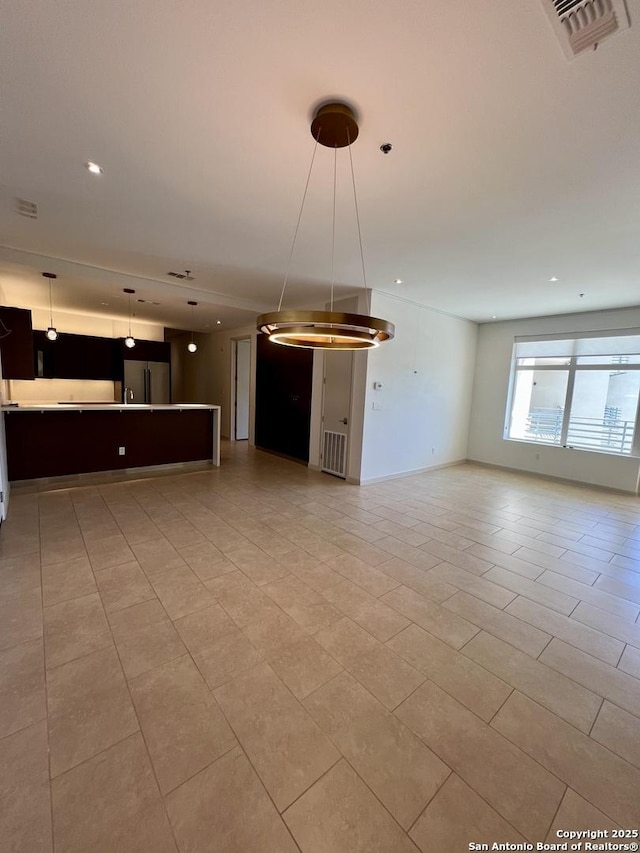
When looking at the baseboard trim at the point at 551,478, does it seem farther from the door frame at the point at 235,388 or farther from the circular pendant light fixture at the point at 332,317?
the circular pendant light fixture at the point at 332,317

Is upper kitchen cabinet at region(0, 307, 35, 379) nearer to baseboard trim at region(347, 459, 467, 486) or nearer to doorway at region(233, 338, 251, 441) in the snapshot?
doorway at region(233, 338, 251, 441)

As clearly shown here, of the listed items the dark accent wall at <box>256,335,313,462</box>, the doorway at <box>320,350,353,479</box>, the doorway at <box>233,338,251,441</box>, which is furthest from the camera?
the doorway at <box>233,338,251,441</box>

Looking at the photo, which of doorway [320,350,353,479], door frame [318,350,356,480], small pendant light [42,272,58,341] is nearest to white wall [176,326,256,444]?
door frame [318,350,356,480]

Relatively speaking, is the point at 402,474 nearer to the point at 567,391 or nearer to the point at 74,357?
the point at 567,391

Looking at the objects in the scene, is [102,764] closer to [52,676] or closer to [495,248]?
[52,676]

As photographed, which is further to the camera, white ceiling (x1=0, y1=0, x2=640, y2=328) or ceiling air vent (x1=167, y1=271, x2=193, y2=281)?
ceiling air vent (x1=167, y1=271, x2=193, y2=281)

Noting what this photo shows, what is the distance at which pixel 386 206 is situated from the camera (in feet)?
8.50

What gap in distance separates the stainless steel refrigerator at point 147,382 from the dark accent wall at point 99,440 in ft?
10.5

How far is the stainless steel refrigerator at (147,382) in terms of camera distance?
26.3 feet

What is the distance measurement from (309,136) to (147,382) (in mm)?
7694

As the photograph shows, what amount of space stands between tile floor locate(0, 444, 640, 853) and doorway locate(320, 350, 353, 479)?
6.95 ft

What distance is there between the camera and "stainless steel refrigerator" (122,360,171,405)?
8008 mm

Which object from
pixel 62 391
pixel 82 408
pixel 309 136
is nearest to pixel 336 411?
pixel 82 408

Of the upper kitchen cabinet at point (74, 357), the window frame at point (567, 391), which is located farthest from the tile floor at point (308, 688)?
the upper kitchen cabinet at point (74, 357)
